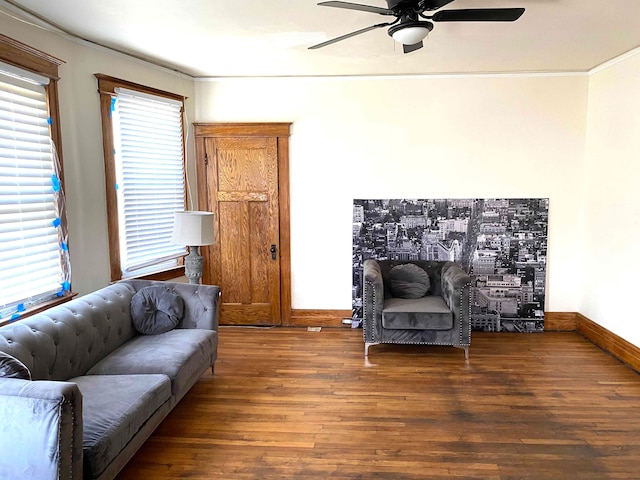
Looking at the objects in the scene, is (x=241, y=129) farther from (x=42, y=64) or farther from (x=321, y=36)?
(x=42, y=64)

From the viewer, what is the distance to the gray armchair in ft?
13.8

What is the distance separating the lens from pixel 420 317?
423cm

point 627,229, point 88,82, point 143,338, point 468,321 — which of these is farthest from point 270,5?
A: point 627,229

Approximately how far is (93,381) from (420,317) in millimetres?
2743

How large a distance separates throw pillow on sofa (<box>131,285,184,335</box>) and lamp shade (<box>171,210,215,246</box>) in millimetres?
468

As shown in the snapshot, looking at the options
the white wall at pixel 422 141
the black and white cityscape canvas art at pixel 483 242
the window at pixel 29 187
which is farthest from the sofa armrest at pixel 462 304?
the window at pixel 29 187

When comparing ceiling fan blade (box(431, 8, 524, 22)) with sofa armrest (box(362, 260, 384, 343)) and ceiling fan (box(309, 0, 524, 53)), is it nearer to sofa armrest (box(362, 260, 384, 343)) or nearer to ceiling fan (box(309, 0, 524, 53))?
ceiling fan (box(309, 0, 524, 53))

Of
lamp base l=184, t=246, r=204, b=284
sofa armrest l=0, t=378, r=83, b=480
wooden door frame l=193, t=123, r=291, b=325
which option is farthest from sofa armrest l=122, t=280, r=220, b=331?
sofa armrest l=0, t=378, r=83, b=480

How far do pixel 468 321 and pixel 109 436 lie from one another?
314 centimetres

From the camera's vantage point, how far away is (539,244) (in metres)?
5.06

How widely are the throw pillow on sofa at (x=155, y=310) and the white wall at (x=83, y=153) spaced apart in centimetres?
55

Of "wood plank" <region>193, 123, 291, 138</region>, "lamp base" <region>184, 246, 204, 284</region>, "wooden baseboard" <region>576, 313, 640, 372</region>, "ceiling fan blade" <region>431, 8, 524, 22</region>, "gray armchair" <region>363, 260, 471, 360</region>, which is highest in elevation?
"ceiling fan blade" <region>431, 8, 524, 22</region>

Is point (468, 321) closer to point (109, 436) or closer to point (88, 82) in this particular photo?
point (109, 436)

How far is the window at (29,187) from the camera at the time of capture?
9.93 ft
